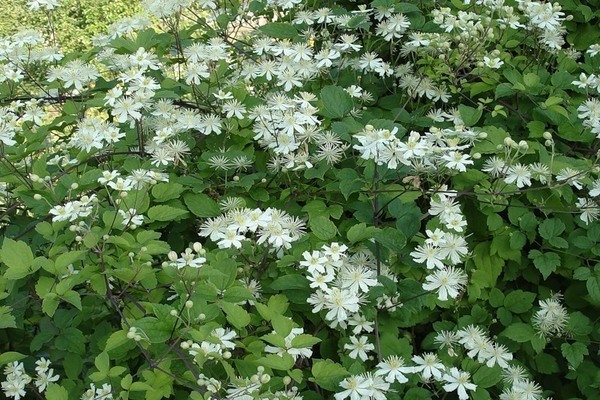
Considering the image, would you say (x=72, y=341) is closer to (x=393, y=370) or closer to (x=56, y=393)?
(x=56, y=393)

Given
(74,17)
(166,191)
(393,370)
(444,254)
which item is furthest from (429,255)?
(74,17)

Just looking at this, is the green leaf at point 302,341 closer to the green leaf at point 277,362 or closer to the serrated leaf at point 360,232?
the green leaf at point 277,362

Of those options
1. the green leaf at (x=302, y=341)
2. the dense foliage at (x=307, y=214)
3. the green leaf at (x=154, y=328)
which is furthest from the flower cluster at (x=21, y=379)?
the green leaf at (x=302, y=341)

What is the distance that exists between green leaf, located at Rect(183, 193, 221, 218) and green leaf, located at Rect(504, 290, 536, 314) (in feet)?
2.51

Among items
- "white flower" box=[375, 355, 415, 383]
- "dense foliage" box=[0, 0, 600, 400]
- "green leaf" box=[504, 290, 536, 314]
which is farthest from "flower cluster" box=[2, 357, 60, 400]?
"green leaf" box=[504, 290, 536, 314]

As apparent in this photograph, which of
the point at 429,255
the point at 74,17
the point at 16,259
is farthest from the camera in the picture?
the point at 74,17

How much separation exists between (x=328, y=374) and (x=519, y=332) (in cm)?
56

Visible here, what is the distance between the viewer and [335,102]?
1.88m

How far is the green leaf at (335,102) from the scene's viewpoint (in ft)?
6.12

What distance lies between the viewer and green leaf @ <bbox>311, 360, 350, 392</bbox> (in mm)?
1402

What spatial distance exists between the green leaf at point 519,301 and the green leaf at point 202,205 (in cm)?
76

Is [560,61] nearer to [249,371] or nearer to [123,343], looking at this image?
[249,371]

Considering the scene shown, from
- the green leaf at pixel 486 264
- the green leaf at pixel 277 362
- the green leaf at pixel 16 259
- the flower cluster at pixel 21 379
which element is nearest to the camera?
the green leaf at pixel 277 362

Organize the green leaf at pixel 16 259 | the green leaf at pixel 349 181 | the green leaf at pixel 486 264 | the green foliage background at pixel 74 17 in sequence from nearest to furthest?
1. the green leaf at pixel 16 259
2. the green leaf at pixel 349 181
3. the green leaf at pixel 486 264
4. the green foliage background at pixel 74 17
